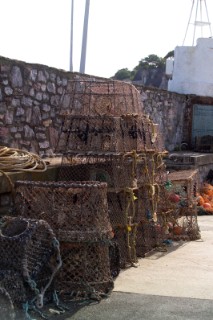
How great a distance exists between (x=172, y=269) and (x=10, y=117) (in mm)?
3425

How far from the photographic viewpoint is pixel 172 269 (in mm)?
6785

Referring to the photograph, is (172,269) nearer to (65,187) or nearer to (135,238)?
(135,238)

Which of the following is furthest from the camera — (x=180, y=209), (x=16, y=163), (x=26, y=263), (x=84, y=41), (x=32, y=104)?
(x=84, y=41)

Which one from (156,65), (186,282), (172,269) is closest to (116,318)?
(186,282)

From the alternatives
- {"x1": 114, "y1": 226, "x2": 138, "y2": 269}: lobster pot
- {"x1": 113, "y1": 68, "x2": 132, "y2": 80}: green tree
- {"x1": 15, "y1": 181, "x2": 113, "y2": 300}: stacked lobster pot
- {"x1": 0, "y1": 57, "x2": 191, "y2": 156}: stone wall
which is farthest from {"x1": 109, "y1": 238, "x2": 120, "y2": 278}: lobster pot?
{"x1": 113, "y1": 68, "x2": 132, "y2": 80}: green tree

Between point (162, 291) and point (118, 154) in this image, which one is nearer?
point (162, 291)

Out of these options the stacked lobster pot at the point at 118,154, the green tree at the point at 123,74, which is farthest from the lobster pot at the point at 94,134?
the green tree at the point at 123,74

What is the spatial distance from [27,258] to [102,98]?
2923 mm

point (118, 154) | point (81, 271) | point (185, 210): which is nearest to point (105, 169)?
point (118, 154)

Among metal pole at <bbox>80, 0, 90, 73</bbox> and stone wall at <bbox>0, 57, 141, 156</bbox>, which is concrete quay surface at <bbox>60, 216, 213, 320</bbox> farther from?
metal pole at <bbox>80, 0, 90, 73</bbox>

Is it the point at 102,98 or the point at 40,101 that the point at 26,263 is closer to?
the point at 102,98

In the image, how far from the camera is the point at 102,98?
Result: 24.2ft

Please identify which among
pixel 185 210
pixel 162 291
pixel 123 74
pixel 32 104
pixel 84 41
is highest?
pixel 123 74

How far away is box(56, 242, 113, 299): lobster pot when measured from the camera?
5.34m
